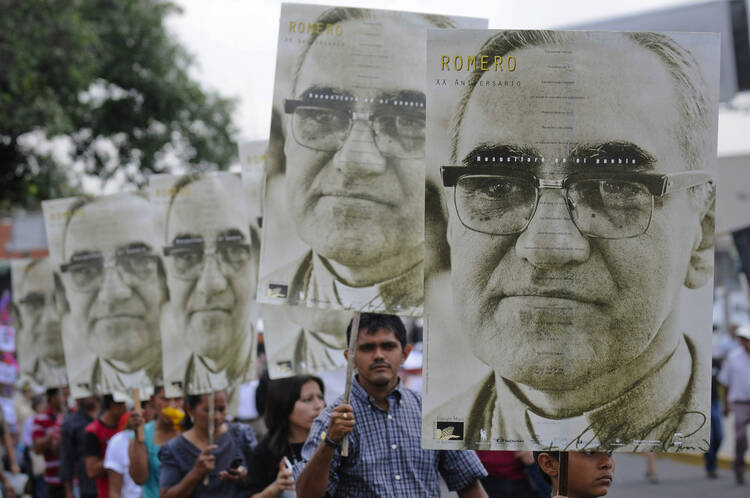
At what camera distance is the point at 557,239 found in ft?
10.4

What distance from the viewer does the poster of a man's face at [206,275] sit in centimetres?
659

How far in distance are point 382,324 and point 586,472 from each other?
1169 millimetres

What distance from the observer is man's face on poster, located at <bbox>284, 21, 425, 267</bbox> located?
4.50m

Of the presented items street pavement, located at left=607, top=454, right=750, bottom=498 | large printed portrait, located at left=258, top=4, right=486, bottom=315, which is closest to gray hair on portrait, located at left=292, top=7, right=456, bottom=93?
large printed portrait, located at left=258, top=4, right=486, bottom=315

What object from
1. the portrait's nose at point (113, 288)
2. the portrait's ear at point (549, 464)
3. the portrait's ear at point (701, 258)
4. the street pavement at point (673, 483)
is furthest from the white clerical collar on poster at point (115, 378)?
the street pavement at point (673, 483)

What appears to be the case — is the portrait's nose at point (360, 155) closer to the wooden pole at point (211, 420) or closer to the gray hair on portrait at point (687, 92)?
the gray hair on portrait at point (687, 92)

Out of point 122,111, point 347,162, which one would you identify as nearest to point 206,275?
point 347,162

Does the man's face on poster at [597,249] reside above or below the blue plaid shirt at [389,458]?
above

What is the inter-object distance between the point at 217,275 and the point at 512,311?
3770 mm

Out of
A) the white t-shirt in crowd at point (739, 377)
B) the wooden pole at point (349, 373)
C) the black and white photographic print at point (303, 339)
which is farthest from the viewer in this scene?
the white t-shirt in crowd at point (739, 377)

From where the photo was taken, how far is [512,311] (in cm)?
319

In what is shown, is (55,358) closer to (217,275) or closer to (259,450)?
(217,275)

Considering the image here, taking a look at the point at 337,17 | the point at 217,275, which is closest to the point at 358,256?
the point at 337,17

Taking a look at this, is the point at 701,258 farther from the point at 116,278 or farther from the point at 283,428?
the point at 116,278
